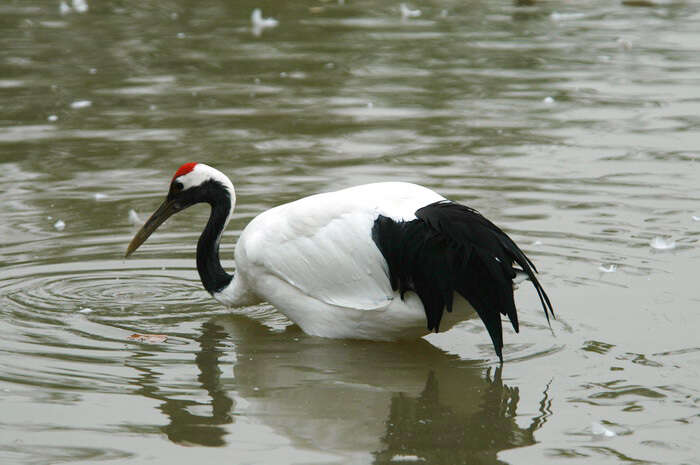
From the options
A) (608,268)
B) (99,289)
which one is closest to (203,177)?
(99,289)

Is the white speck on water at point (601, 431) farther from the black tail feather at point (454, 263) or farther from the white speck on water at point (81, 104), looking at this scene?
the white speck on water at point (81, 104)

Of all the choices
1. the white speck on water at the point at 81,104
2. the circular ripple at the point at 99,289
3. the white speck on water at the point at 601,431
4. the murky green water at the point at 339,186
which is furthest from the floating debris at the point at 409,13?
the white speck on water at the point at 601,431

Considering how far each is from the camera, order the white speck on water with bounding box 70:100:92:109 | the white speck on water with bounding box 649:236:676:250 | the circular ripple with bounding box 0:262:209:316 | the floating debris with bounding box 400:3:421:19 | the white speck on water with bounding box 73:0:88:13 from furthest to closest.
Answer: the white speck on water with bounding box 73:0:88:13, the floating debris with bounding box 400:3:421:19, the white speck on water with bounding box 70:100:92:109, the white speck on water with bounding box 649:236:676:250, the circular ripple with bounding box 0:262:209:316

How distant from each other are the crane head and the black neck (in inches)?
0.8

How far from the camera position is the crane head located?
691cm

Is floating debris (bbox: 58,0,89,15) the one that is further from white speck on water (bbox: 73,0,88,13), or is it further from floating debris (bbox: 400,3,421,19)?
floating debris (bbox: 400,3,421,19)

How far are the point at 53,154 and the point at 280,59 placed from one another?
415 cm

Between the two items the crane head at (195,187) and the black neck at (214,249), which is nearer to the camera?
the black neck at (214,249)

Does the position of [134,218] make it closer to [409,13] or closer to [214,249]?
[214,249]

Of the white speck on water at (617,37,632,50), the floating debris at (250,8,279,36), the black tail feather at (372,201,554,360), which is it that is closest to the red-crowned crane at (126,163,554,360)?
the black tail feather at (372,201,554,360)

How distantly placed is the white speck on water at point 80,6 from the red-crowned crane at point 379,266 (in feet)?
35.2

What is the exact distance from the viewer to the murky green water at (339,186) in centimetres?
511

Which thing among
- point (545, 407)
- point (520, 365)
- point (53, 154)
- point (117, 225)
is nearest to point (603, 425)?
point (545, 407)

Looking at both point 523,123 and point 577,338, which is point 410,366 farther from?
point 523,123
